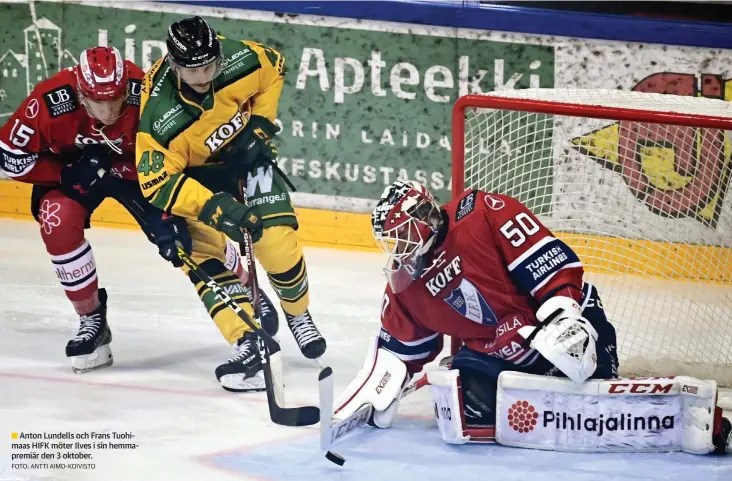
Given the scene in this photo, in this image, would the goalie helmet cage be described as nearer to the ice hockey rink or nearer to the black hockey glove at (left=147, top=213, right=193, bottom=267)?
the ice hockey rink

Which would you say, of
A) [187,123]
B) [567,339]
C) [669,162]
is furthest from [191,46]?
[669,162]

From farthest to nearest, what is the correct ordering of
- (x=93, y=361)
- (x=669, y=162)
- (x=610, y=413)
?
(x=669, y=162) → (x=93, y=361) → (x=610, y=413)

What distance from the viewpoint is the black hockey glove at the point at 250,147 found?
4184 mm

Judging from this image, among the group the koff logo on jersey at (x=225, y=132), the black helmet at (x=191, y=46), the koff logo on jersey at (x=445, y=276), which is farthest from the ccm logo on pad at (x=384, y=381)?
the black helmet at (x=191, y=46)

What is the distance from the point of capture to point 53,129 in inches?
167

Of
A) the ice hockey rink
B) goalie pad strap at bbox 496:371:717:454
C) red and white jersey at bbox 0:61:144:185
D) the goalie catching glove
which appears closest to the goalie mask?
the goalie catching glove

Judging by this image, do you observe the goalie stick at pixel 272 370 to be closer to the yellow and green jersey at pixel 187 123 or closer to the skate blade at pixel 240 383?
the skate blade at pixel 240 383

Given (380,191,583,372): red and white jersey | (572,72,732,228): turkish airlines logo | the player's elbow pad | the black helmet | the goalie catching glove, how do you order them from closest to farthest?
the player's elbow pad
(380,191,583,372): red and white jersey
the goalie catching glove
the black helmet
(572,72,732,228): turkish airlines logo

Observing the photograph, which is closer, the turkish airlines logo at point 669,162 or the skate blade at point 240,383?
the skate blade at point 240,383

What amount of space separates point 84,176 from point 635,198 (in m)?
1.99

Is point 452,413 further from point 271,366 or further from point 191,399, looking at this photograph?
point 191,399

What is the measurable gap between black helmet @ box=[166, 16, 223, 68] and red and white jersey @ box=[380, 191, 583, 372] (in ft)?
2.84

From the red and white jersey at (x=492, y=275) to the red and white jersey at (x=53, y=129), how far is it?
1179 mm

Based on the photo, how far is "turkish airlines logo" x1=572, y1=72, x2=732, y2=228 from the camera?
461cm
